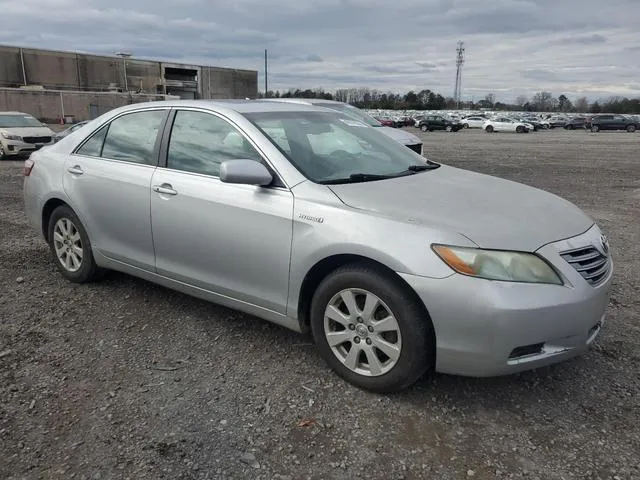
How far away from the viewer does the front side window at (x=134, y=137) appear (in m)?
4.24

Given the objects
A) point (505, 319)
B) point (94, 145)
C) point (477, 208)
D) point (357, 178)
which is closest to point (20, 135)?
point (94, 145)

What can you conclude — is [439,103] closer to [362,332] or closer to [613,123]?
[613,123]

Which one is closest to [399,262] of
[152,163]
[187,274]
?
[187,274]

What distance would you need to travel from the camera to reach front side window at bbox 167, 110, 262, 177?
12.3ft

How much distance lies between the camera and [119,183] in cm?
427

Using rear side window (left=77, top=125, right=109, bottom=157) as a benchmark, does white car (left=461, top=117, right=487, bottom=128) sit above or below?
below

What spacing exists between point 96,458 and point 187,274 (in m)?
1.51

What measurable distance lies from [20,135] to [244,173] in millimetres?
16222

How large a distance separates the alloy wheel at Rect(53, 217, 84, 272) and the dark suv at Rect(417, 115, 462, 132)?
1925 inches

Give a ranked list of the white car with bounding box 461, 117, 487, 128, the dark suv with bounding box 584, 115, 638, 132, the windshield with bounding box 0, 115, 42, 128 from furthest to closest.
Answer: the white car with bounding box 461, 117, 487, 128, the dark suv with bounding box 584, 115, 638, 132, the windshield with bounding box 0, 115, 42, 128

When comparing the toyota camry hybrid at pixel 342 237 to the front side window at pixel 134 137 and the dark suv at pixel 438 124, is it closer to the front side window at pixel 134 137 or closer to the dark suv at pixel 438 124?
the front side window at pixel 134 137

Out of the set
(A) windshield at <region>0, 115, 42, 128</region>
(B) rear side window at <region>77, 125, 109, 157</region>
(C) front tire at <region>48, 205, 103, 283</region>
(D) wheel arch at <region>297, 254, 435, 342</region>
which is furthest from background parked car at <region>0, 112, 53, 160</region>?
(D) wheel arch at <region>297, 254, 435, 342</region>

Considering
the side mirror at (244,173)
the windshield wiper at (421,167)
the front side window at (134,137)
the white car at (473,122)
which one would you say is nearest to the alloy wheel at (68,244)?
the front side window at (134,137)

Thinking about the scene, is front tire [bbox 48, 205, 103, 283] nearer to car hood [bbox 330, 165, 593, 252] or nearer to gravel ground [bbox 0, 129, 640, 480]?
gravel ground [bbox 0, 129, 640, 480]
